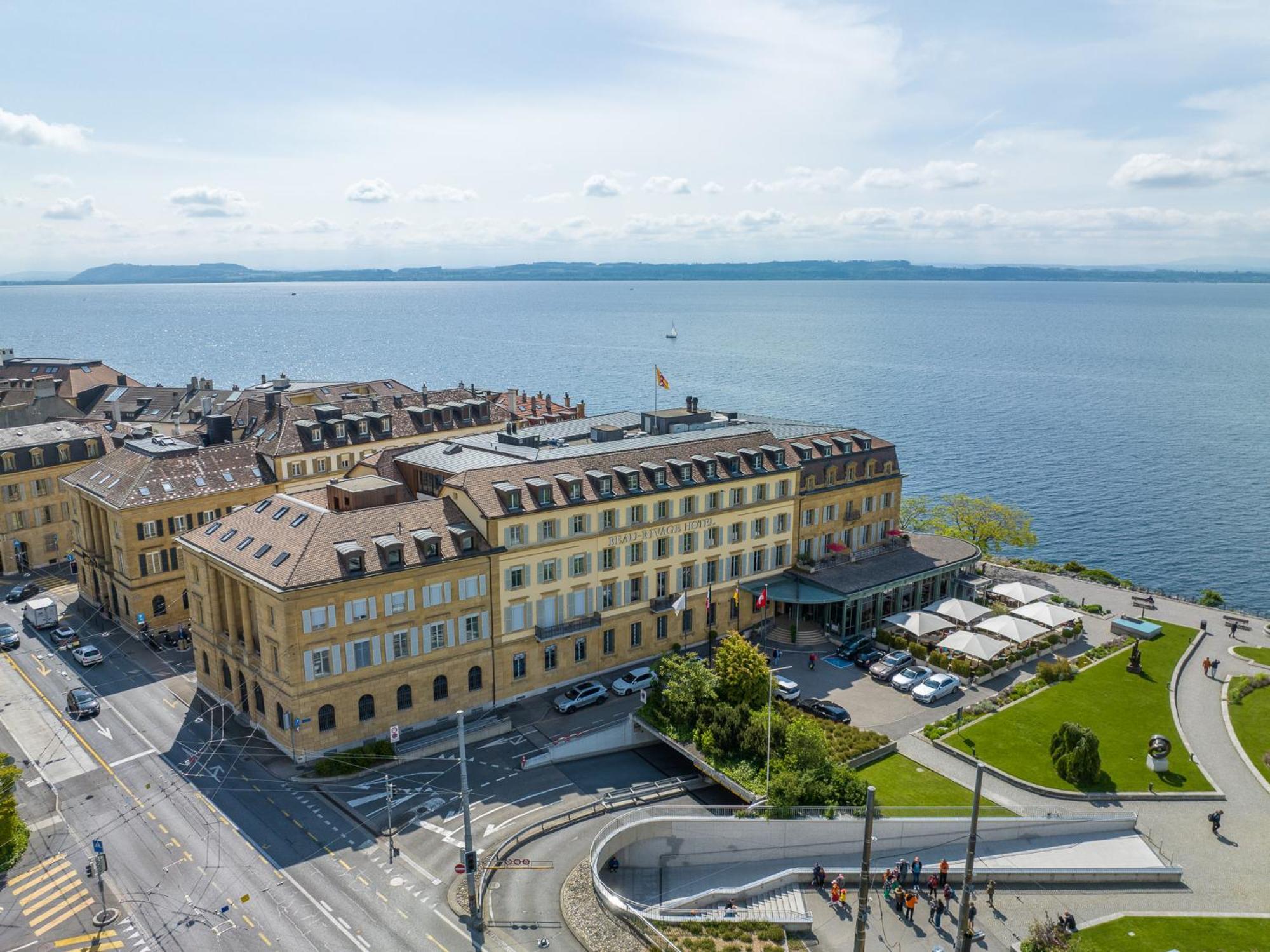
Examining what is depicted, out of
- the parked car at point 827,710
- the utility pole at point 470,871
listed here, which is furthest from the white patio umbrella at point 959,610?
the utility pole at point 470,871

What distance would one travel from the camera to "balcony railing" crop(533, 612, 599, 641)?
6725 centimetres

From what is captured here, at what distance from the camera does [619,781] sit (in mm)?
58625

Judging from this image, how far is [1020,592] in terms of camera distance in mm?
84500

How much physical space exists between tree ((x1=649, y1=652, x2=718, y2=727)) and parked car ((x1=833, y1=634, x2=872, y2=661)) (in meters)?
17.4

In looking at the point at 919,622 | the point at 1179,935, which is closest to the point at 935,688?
the point at 919,622

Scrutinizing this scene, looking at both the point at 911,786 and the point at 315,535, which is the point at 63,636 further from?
the point at 911,786

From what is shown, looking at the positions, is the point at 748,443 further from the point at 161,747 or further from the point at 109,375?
the point at 109,375

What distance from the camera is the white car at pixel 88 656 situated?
72500 mm

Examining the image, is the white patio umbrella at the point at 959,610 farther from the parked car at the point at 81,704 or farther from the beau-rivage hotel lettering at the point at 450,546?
→ the parked car at the point at 81,704

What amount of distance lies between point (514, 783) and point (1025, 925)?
30.2m

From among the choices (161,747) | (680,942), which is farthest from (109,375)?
(680,942)

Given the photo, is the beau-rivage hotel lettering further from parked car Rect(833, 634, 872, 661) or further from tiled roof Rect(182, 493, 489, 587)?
parked car Rect(833, 634, 872, 661)

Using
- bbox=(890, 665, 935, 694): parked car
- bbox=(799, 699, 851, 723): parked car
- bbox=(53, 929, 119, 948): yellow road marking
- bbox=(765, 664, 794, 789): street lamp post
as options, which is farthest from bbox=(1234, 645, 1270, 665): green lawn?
bbox=(53, 929, 119, 948): yellow road marking

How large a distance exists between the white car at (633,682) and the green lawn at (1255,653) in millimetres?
51341
